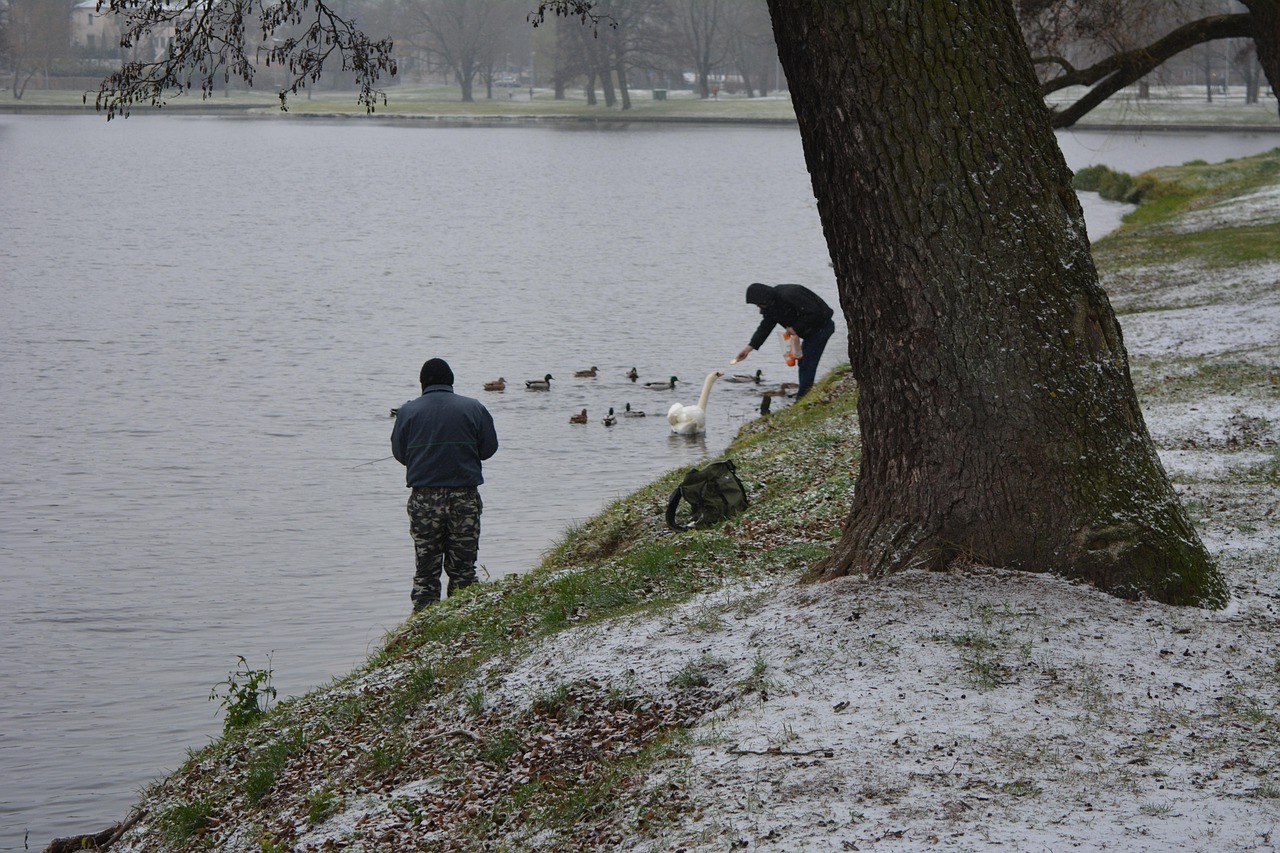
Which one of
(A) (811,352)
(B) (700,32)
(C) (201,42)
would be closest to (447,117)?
(B) (700,32)

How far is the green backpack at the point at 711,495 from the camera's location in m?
10.8

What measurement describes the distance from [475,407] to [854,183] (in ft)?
15.3

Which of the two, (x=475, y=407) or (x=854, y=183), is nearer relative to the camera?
(x=854, y=183)

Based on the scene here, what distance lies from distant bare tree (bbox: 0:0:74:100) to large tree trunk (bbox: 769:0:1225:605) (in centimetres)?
13504

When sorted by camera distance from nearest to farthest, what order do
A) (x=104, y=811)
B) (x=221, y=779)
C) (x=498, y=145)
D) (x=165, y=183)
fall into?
1. (x=221, y=779)
2. (x=104, y=811)
3. (x=165, y=183)
4. (x=498, y=145)

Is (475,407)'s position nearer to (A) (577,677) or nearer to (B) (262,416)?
(A) (577,677)

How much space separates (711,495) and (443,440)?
7.11ft

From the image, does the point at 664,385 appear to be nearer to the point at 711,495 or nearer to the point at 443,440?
the point at 711,495

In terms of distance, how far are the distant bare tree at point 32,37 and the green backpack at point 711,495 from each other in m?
131

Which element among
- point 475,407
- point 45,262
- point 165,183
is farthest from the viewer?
point 165,183

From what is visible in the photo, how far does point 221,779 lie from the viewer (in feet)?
25.2

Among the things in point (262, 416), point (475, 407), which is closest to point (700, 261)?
point (262, 416)

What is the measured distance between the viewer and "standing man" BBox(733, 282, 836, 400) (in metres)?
17.4

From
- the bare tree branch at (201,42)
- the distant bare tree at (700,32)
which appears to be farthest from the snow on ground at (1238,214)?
the distant bare tree at (700,32)
